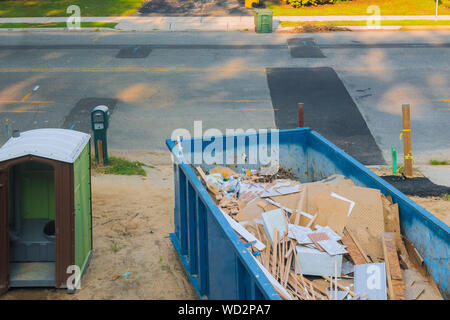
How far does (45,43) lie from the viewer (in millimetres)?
24984

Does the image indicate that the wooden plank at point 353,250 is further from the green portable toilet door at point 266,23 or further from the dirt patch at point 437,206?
the green portable toilet door at point 266,23

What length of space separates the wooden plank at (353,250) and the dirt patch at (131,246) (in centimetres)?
234

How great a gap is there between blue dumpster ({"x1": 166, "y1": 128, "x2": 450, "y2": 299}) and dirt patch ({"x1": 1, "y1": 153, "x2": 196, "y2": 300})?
0.28 meters

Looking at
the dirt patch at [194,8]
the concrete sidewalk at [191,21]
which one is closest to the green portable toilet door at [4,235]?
the concrete sidewalk at [191,21]

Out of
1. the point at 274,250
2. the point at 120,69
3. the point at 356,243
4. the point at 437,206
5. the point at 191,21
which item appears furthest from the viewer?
the point at 191,21

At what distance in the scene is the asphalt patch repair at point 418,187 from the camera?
11366 mm

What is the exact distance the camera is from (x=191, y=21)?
30.0m

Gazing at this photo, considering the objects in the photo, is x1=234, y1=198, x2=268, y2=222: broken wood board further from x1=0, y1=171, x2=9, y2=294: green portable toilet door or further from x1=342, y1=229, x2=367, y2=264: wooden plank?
x1=0, y1=171, x2=9, y2=294: green portable toilet door

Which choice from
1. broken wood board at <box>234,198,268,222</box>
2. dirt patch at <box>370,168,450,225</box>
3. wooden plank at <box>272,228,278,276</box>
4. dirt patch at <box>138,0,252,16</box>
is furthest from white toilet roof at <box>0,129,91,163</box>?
dirt patch at <box>138,0,252,16</box>

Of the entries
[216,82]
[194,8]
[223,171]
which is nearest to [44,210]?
[223,171]

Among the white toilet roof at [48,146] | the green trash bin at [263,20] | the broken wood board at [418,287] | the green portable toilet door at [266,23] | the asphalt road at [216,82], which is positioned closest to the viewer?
the broken wood board at [418,287]

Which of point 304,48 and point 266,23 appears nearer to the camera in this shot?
point 304,48

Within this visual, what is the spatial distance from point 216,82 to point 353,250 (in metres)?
13.7

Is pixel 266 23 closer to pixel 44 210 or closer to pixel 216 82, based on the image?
pixel 216 82
